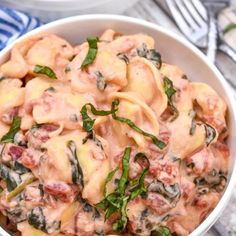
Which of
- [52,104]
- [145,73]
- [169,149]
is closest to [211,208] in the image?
[169,149]

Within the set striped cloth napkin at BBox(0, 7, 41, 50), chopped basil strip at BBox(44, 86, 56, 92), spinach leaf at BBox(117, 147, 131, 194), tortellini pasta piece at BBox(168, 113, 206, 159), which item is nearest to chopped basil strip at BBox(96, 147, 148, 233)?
spinach leaf at BBox(117, 147, 131, 194)

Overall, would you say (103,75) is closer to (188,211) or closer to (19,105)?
(19,105)

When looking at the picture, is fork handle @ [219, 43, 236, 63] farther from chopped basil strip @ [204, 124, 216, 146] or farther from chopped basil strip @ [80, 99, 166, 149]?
chopped basil strip @ [80, 99, 166, 149]

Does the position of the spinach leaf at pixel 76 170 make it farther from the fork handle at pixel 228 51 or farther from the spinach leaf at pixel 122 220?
the fork handle at pixel 228 51

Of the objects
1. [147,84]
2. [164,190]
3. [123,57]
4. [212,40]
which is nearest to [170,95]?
[147,84]

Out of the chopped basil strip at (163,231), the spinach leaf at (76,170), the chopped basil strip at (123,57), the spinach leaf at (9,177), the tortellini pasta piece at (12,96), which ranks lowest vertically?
the spinach leaf at (9,177)

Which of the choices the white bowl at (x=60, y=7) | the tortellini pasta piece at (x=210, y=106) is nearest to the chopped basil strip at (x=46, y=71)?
the tortellini pasta piece at (x=210, y=106)
